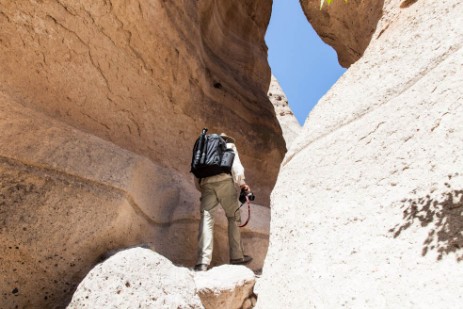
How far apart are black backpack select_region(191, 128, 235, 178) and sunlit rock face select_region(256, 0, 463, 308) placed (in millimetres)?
735

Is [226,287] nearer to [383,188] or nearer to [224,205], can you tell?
[224,205]

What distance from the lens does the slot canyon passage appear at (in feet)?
10.5

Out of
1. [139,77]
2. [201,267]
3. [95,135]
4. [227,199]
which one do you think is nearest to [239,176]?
[227,199]

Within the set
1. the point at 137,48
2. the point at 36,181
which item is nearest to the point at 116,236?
the point at 36,181

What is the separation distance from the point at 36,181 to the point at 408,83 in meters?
3.86

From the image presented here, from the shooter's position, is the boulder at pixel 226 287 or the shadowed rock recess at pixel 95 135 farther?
the boulder at pixel 226 287

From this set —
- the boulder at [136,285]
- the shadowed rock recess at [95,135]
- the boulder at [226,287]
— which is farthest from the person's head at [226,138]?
the boulder at [136,285]

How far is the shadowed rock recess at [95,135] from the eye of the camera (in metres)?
4.05

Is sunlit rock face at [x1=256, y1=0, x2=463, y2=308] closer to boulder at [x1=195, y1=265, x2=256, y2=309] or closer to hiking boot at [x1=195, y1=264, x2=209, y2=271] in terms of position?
boulder at [x1=195, y1=265, x2=256, y2=309]

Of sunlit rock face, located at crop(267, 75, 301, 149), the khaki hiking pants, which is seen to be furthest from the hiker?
sunlit rock face, located at crop(267, 75, 301, 149)

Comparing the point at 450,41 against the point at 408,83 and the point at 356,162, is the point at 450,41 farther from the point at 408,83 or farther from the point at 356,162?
the point at 356,162

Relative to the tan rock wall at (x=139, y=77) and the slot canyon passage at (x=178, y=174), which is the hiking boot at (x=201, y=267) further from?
the tan rock wall at (x=139, y=77)

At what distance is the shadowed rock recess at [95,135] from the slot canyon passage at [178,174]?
2cm

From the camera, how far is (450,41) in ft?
14.4
